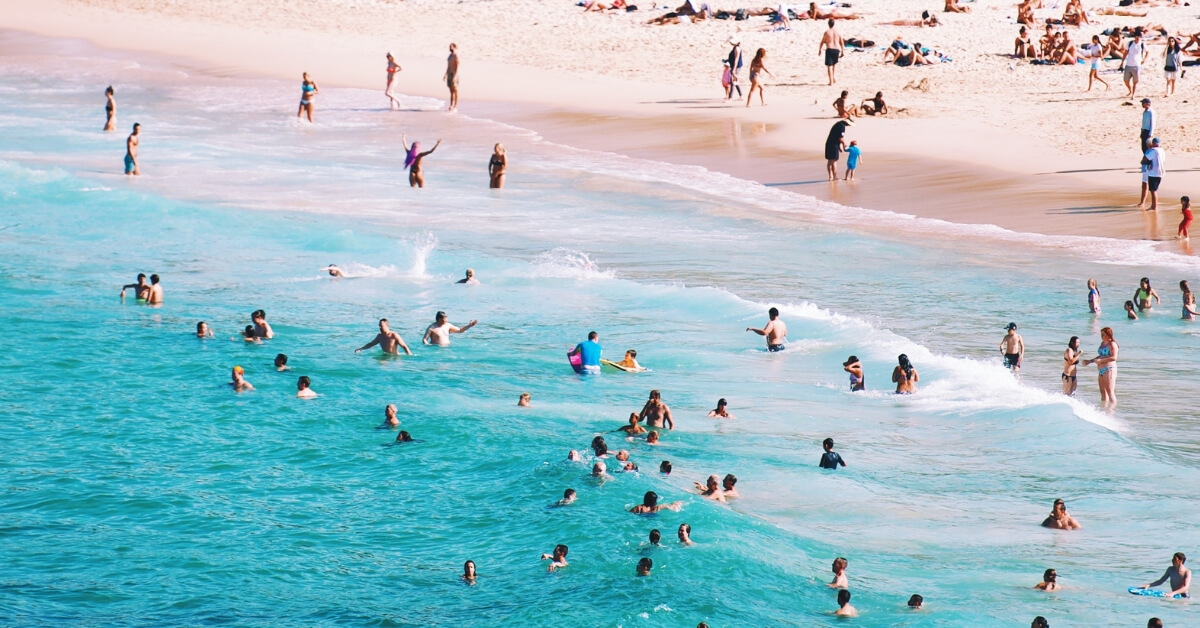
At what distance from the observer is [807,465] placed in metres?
16.6

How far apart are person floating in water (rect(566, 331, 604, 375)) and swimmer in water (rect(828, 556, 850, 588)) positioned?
23.2 ft

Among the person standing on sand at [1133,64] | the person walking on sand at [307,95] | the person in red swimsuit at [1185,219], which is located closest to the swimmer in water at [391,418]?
the person in red swimsuit at [1185,219]

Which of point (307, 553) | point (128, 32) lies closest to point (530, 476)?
point (307, 553)

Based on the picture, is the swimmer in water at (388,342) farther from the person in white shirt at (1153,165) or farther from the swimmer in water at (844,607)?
the person in white shirt at (1153,165)

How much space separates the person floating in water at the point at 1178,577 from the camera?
1288 cm

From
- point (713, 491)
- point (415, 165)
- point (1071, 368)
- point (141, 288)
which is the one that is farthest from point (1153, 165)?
point (141, 288)

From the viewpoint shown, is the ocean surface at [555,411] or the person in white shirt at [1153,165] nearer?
the ocean surface at [555,411]

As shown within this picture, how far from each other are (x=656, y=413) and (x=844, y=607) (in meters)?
4.94

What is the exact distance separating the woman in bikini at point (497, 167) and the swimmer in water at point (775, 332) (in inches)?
418

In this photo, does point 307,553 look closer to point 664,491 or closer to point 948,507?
point 664,491

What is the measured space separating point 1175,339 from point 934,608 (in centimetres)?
904

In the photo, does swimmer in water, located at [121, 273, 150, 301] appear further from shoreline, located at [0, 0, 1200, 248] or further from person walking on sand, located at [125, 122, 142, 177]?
shoreline, located at [0, 0, 1200, 248]

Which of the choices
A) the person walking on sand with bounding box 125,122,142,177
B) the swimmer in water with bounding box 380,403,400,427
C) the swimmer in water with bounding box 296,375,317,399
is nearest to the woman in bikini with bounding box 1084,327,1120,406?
the swimmer in water with bounding box 380,403,400,427

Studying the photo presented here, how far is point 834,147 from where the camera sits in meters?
29.4
